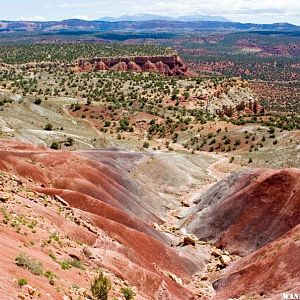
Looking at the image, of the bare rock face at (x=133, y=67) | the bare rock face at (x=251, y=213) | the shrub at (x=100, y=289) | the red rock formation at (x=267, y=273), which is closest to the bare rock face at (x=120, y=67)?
the bare rock face at (x=133, y=67)

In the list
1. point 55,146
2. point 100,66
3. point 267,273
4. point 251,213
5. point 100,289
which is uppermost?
point 100,289

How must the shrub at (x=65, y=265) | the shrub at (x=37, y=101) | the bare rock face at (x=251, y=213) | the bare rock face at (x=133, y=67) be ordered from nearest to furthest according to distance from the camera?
the shrub at (x=65, y=265), the bare rock face at (x=251, y=213), the shrub at (x=37, y=101), the bare rock face at (x=133, y=67)

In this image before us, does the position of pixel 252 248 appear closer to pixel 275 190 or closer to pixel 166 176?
pixel 275 190

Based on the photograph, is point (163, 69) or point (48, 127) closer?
point (48, 127)


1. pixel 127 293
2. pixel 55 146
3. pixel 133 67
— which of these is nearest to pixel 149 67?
pixel 133 67

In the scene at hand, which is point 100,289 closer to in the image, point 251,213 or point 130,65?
point 251,213

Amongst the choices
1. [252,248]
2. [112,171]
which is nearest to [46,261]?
[252,248]

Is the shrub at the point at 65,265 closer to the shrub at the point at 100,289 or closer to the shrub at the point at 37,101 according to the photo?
the shrub at the point at 100,289

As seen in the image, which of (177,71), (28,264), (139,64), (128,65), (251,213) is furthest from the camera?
(177,71)
